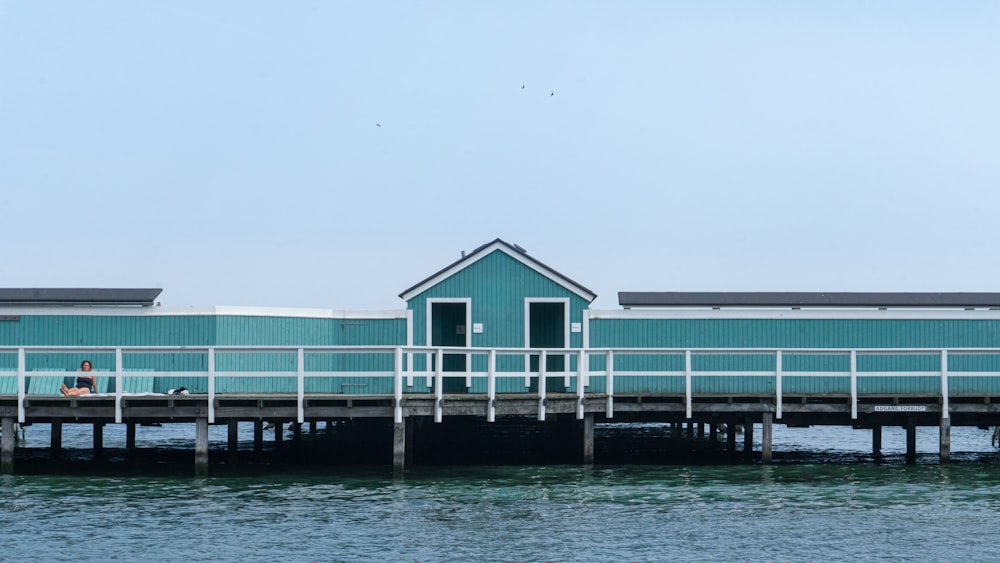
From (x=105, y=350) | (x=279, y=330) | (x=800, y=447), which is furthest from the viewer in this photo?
(x=800, y=447)

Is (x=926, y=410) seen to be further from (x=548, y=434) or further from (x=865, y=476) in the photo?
(x=548, y=434)

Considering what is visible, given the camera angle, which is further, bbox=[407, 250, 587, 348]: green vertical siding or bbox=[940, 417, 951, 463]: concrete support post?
bbox=[407, 250, 587, 348]: green vertical siding

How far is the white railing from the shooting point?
28.6m

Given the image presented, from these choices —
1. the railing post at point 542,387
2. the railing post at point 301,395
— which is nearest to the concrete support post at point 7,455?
the railing post at point 301,395

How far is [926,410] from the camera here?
31250 mm

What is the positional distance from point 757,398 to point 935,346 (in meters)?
6.09

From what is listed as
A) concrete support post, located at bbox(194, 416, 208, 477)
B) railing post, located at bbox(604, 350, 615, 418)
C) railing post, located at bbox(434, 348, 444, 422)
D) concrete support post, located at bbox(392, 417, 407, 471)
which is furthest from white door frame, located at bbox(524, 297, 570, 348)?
concrete support post, located at bbox(194, 416, 208, 477)

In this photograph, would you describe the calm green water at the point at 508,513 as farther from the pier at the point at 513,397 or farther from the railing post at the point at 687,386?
the railing post at the point at 687,386

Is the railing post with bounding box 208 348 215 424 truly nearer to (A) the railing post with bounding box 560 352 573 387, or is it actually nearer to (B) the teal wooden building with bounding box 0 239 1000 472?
(B) the teal wooden building with bounding box 0 239 1000 472

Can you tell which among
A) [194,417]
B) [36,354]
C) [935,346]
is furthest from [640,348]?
[36,354]

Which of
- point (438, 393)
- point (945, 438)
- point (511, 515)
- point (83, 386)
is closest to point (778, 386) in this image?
point (945, 438)

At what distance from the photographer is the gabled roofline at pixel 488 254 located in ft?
110

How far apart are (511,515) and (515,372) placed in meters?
8.97

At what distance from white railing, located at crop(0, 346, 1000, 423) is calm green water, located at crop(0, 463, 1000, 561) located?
5.66 feet
